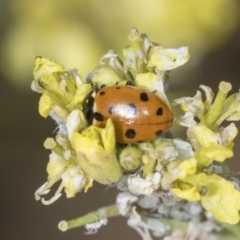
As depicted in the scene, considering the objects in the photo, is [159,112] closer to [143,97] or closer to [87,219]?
[143,97]

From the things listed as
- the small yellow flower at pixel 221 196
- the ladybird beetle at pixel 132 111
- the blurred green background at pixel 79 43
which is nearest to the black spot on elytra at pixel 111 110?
the ladybird beetle at pixel 132 111

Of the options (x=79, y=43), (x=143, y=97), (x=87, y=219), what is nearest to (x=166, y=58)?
(x=143, y=97)

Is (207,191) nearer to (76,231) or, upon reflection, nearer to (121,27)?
(76,231)

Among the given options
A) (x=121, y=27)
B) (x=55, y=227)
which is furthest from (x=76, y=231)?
(x=121, y=27)

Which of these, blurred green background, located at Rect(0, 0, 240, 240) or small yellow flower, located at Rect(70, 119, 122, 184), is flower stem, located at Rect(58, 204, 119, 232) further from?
blurred green background, located at Rect(0, 0, 240, 240)

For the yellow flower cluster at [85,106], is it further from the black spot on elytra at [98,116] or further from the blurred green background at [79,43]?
the blurred green background at [79,43]

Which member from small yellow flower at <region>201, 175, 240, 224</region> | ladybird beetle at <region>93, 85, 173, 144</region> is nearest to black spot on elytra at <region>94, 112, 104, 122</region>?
ladybird beetle at <region>93, 85, 173, 144</region>
